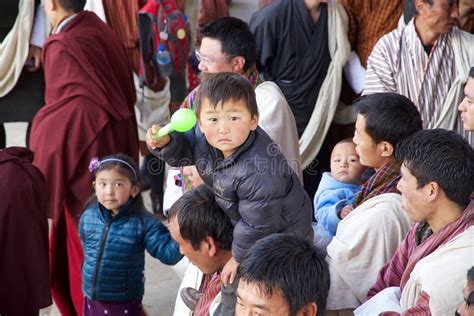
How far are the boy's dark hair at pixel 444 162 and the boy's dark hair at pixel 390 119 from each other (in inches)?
14.5

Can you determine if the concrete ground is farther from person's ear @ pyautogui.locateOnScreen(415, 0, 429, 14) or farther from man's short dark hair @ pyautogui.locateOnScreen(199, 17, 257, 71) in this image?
person's ear @ pyautogui.locateOnScreen(415, 0, 429, 14)

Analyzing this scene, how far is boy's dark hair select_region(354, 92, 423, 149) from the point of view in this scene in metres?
3.17

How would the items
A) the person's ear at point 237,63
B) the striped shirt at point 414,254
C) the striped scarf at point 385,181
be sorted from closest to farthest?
the striped shirt at point 414,254 < the striped scarf at point 385,181 < the person's ear at point 237,63

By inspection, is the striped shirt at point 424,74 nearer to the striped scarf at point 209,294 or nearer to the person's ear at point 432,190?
the person's ear at point 432,190

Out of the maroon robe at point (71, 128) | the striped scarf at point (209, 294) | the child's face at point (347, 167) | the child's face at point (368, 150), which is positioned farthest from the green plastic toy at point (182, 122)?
the maroon robe at point (71, 128)

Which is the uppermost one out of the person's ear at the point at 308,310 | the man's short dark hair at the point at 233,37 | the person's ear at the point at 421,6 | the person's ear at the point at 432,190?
the person's ear at the point at 421,6

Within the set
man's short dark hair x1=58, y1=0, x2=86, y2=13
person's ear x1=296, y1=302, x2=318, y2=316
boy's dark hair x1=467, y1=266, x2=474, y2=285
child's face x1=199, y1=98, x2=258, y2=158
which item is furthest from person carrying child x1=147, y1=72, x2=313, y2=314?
man's short dark hair x1=58, y1=0, x2=86, y2=13

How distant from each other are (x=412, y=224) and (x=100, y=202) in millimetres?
1576

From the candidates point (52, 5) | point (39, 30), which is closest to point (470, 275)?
point (52, 5)

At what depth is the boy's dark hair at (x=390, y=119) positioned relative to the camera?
317 centimetres

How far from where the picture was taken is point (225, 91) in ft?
8.93

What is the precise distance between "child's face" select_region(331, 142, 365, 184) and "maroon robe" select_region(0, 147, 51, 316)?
1330 mm

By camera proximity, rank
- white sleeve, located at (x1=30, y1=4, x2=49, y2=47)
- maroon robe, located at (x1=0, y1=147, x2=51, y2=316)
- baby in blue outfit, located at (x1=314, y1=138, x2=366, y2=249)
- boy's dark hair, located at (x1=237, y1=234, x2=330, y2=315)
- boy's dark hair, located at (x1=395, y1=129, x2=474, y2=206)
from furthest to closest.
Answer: white sleeve, located at (x1=30, y1=4, x2=49, y2=47) < maroon robe, located at (x1=0, y1=147, x2=51, y2=316) < baby in blue outfit, located at (x1=314, y1=138, x2=366, y2=249) < boy's dark hair, located at (x1=395, y1=129, x2=474, y2=206) < boy's dark hair, located at (x1=237, y1=234, x2=330, y2=315)

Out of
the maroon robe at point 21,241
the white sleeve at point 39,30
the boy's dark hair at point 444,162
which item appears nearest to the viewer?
the boy's dark hair at point 444,162
